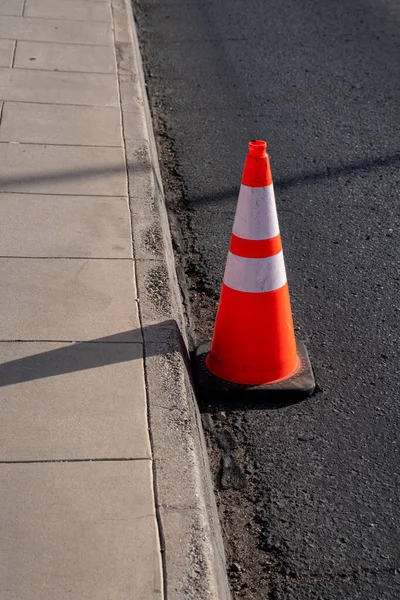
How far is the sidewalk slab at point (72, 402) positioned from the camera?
10.4 feet

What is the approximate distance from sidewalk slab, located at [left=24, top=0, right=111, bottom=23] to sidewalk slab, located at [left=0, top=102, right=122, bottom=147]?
301 centimetres

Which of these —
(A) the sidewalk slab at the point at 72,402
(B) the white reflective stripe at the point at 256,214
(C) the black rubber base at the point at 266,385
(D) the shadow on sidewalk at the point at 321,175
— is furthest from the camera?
(D) the shadow on sidewalk at the point at 321,175

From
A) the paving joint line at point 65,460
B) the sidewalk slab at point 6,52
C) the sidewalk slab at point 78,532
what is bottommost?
the sidewalk slab at point 6,52

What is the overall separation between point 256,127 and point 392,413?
3913mm

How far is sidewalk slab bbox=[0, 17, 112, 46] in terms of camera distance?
8508mm

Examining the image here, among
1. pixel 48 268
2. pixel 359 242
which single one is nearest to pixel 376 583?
pixel 48 268

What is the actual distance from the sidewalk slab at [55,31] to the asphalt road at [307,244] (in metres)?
0.59

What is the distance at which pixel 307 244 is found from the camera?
5.32 metres

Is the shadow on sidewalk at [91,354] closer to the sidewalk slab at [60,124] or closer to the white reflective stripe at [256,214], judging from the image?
the white reflective stripe at [256,214]

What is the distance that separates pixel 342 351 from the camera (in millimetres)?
4254

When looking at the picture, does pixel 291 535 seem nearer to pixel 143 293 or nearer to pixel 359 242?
pixel 143 293

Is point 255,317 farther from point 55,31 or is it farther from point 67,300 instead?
point 55,31

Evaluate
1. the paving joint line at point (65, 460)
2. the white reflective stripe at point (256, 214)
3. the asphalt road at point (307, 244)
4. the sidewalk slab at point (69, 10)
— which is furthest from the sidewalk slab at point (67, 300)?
the sidewalk slab at point (69, 10)

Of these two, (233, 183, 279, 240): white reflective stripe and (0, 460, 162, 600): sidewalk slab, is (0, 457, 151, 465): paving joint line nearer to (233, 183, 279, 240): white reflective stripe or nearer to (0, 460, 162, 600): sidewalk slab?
(0, 460, 162, 600): sidewalk slab
